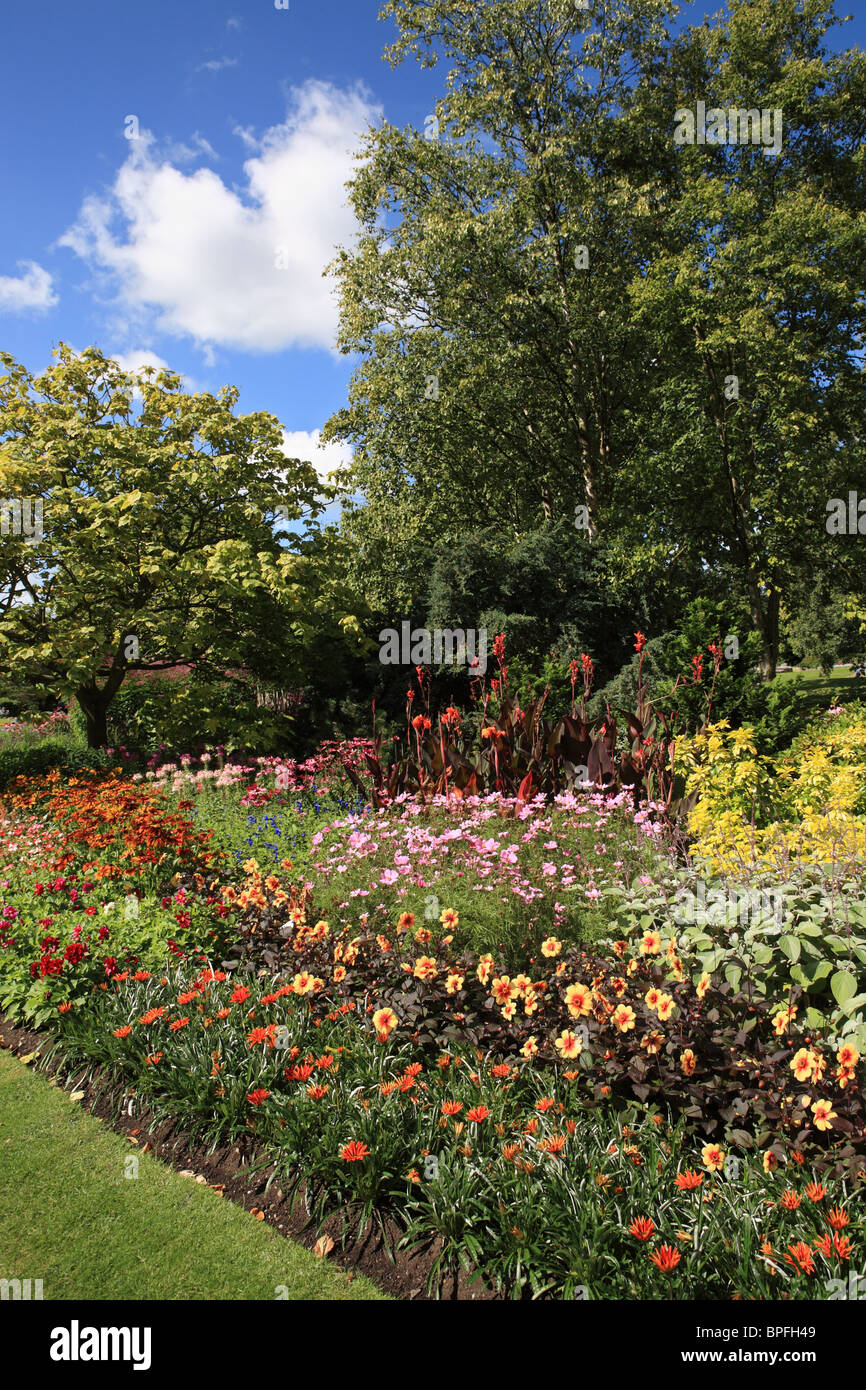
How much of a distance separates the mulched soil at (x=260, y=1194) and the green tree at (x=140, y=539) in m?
6.01

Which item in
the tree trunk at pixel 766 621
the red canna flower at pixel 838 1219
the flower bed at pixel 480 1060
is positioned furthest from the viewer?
the tree trunk at pixel 766 621

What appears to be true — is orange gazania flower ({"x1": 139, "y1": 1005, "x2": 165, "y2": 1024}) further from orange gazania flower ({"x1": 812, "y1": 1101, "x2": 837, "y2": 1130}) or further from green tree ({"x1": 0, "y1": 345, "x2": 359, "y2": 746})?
green tree ({"x1": 0, "y1": 345, "x2": 359, "y2": 746})

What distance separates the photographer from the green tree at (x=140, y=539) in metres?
8.87

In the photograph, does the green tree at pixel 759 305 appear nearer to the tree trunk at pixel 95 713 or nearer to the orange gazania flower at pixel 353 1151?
the tree trunk at pixel 95 713

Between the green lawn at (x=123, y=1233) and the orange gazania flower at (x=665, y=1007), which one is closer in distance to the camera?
the green lawn at (x=123, y=1233)

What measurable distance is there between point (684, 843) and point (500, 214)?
39.1 ft

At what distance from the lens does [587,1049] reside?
2.73m

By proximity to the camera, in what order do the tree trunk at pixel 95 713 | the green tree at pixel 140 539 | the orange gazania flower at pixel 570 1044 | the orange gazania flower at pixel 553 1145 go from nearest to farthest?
the orange gazania flower at pixel 553 1145 < the orange gazania flower at pixel 570 1044 < the green tree at pixel 140 539 < the tree trunk at pixel 95 713

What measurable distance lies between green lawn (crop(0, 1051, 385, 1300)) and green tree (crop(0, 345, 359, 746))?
6.29m

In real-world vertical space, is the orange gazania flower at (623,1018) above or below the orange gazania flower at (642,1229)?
above

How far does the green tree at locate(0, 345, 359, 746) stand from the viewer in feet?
29.1

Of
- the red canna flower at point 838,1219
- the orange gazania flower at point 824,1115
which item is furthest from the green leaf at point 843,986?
the red canna flower at point 838,1219

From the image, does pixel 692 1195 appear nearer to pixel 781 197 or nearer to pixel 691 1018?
pixel 691 1018

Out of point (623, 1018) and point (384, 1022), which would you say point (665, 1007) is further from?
point (384, 1022)
